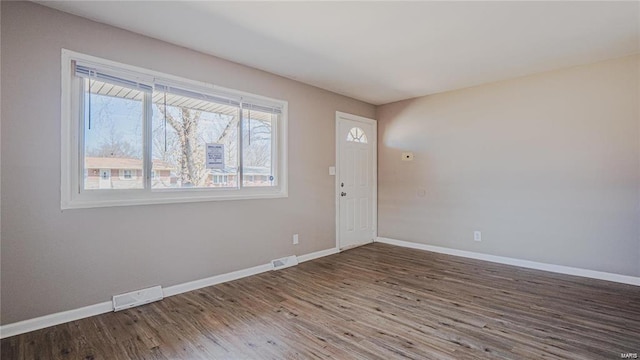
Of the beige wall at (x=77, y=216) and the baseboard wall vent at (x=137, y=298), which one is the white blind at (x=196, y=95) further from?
the baseboard wall vent at (x=137, y=298)

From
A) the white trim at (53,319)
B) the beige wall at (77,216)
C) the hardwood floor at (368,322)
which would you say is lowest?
the hardwood floor at (368,322)

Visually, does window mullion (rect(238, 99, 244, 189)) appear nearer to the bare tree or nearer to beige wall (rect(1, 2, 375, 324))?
beige wall (rect(1, 2, 375, 324))

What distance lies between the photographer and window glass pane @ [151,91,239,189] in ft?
9.93

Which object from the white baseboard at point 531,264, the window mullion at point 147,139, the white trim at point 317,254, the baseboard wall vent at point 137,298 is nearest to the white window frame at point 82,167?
the window mullion at point 147,139

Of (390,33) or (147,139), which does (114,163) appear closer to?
(147,139)

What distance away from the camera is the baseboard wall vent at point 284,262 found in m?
3.87

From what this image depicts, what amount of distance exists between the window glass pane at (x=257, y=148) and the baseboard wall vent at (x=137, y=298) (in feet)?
4.63

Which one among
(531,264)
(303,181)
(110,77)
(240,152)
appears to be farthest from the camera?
(303,181)

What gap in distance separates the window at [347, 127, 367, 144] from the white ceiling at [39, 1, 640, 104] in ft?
4.28

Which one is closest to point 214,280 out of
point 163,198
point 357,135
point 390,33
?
point 163,198

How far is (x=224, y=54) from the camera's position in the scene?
10.8 feet

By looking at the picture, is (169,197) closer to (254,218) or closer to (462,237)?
(254,218)

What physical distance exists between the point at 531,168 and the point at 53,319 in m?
5.12

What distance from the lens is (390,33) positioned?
281 cm
